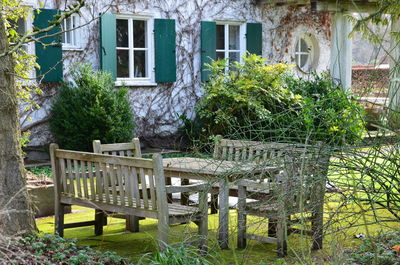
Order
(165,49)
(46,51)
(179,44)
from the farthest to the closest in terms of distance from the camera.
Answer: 1. (179,44)
2. (165,49)
3. (46,51)

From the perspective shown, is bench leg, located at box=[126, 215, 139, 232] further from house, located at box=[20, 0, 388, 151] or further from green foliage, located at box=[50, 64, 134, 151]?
house, located at box=[20, 0, 388, 151]

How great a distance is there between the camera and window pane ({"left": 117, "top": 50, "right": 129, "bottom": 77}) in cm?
1316

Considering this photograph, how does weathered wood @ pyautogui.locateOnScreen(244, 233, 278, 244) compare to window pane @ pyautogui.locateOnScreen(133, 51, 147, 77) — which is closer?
weathered wood @ pyautogui.locateOnScreen(244, 233, 278, 244)

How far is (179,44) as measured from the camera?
13969 millimetres

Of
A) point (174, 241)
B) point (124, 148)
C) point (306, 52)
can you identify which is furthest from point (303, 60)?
point (174, 241)

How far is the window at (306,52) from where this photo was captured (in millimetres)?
16406

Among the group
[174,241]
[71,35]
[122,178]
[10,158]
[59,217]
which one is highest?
[71,35]

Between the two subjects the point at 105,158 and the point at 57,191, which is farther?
the point at 57,191

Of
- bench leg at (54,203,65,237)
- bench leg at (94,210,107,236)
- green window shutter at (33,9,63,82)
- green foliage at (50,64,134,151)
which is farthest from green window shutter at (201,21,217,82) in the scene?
bench leg at (54,203,65,237)

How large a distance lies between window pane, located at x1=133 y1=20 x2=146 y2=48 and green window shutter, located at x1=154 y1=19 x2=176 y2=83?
0.24 metres

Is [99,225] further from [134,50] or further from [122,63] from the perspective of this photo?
[134,50]

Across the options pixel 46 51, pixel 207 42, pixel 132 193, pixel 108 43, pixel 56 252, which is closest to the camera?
pixel 56 252

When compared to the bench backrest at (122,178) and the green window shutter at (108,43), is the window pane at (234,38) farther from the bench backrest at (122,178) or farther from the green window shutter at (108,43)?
the bench backrest at (122,178)

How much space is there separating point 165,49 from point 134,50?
25.2 inches
